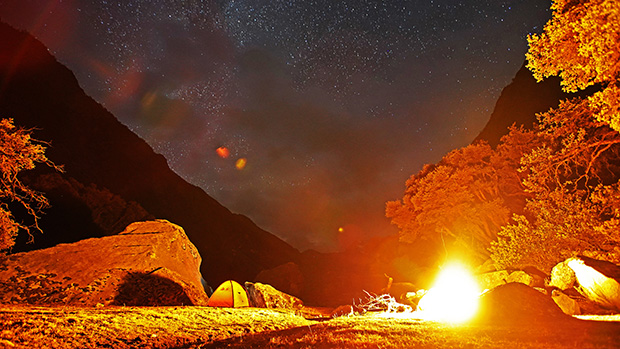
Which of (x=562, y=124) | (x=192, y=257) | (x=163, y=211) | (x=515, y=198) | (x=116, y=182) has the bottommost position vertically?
(x=192, y=257)

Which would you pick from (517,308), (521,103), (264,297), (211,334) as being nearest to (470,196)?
(517,308)

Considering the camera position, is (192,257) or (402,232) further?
(402,232)

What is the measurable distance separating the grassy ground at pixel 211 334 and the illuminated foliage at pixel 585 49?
659cm

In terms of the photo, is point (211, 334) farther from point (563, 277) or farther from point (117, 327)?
point (563, 277)

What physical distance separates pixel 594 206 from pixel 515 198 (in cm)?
1868

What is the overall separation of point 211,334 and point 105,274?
10.2 metres

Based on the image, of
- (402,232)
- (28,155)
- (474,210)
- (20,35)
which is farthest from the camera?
(20,35)

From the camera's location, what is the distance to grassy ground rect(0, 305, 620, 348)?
6.89 meters

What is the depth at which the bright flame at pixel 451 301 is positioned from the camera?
13.6 m

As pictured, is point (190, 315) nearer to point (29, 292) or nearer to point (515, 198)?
point (29, 292)

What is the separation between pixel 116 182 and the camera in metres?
98.6

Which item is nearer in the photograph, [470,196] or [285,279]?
[470,196]

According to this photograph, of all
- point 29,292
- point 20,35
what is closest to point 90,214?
point 29,292

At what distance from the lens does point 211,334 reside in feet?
31.3
